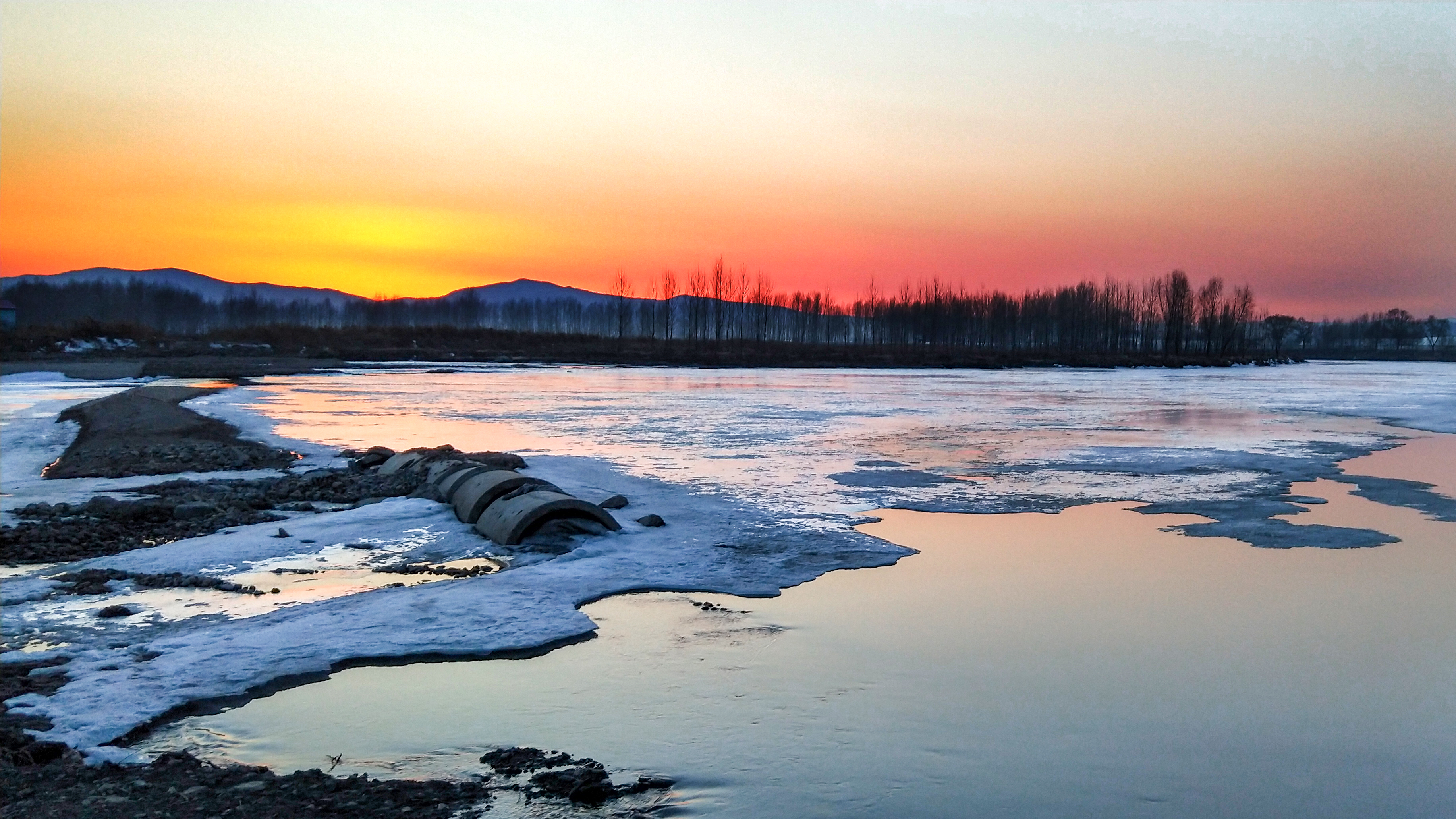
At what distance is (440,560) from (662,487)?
11.9 feet

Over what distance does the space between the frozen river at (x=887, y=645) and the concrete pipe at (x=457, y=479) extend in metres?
0.36

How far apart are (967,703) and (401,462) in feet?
29.5

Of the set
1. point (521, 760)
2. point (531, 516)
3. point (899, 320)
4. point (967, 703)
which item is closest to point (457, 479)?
point (531, 516)

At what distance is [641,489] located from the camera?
10.9 metres

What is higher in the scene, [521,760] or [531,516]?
[531,516]

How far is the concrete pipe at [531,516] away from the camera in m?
8.30

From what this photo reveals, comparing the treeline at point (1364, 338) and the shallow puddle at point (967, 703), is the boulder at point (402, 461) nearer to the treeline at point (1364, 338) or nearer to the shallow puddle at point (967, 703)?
the shallow puddle at point (967, 703)

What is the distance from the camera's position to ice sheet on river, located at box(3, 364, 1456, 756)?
18.0 ft

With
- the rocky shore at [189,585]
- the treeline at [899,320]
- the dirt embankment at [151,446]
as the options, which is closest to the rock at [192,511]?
the rocky shore at [189,585]

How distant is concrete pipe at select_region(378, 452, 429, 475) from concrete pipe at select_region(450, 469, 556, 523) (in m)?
2.13

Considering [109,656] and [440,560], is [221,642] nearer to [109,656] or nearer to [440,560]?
[109,656]

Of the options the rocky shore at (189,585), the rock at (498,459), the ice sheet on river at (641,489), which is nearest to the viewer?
the rocky shore at (189,585)

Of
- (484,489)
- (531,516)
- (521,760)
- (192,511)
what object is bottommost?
(521,760)

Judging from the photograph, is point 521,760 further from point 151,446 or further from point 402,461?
point 151,446
